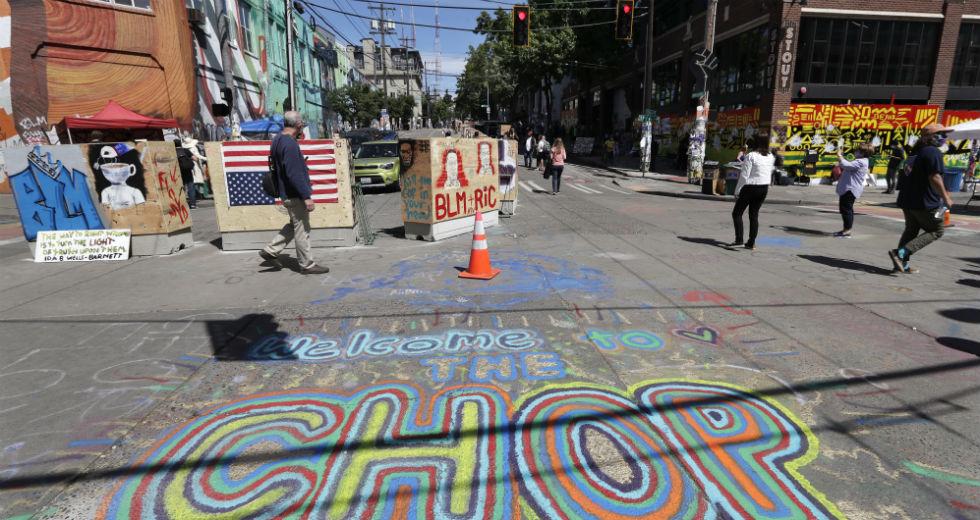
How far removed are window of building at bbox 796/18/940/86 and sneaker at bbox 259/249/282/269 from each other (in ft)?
66.9

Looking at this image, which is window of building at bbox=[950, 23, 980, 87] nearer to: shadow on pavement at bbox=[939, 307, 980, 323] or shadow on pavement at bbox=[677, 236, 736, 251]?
shadow on pavement at bbox=[677, 236, 736, 251]

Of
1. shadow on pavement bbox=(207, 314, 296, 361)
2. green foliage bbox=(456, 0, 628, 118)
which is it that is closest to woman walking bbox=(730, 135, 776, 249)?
shadow on pavement bbox=(207, 314, 296, 361)

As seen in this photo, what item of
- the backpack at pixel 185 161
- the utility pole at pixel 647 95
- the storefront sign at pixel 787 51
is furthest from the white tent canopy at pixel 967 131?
the backpack at pixel 185 161

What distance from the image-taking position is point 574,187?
18.0m

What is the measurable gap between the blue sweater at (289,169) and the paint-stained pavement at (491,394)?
1052 millimetres

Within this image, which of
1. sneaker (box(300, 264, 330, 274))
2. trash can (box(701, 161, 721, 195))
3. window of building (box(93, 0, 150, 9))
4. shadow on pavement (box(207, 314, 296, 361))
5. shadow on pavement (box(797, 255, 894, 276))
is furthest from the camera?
trash can (box(701, 161, 721, 195))

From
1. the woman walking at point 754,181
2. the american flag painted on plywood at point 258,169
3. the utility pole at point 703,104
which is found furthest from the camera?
the utility pole at point 703,104

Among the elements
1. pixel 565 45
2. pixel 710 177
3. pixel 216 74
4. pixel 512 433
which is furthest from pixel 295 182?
pixel 565 45

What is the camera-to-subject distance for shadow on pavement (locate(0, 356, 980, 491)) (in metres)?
2.52

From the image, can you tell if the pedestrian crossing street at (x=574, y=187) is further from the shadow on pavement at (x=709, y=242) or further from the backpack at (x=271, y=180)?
the backpack at (x=271, y=180)

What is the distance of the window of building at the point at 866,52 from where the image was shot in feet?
62.5

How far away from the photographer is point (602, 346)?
4055mm

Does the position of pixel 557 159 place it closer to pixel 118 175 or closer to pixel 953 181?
pixel 118 175

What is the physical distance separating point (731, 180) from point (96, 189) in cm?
1526
